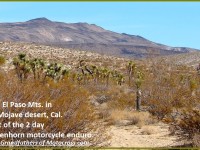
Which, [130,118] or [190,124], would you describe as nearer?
[190,124]

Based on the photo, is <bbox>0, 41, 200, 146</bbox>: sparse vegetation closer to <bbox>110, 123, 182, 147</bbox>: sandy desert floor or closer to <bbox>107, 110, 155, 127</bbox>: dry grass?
<bbox>107, 110, 155, 127</bbox>: dry grass

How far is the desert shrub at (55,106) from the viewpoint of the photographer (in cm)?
844

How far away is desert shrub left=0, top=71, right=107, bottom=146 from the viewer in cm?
844

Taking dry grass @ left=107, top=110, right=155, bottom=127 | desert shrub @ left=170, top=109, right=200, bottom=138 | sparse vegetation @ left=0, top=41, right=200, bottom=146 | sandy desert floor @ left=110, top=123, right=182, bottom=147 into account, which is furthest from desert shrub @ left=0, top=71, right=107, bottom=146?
dry grass @ left=107, top=110, right=155, bottom=127

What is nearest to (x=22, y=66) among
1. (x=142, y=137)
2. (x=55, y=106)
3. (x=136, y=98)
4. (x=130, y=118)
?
(x=136, y=98)

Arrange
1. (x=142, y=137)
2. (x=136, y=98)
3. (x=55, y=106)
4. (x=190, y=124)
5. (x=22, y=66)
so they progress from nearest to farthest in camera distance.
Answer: (x=55, y=106), (x=190, y=124), (x=142, y=137), (x=136, y=98), (x=22, y=66)

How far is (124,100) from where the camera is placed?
2397cm

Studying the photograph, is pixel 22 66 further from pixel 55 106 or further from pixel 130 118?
pixel 55 106

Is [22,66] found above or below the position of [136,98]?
above

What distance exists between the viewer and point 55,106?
910cm

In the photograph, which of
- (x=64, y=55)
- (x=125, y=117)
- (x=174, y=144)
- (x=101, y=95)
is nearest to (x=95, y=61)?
(x=64, y=55)

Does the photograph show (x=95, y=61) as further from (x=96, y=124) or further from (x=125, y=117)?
(x=96, y=124)

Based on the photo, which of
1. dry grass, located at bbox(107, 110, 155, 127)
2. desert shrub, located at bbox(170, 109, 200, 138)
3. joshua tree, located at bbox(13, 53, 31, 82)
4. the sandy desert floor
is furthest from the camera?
dry grass, located at bbox(107, 110, 155, 127)

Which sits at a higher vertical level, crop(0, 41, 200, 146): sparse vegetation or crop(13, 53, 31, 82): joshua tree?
crop(13, 53, 31, 82): joshua tree
